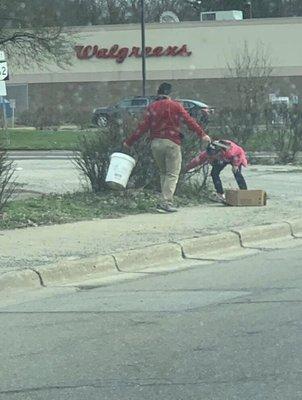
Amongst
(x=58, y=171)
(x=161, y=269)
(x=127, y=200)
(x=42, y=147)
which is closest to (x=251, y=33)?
(x=42, y=147)

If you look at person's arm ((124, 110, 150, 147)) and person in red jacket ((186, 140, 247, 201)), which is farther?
person in red jacket ((186, 140, 247, 201))

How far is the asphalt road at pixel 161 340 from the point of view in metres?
5.07

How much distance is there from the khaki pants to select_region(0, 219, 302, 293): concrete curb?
1.80 metres

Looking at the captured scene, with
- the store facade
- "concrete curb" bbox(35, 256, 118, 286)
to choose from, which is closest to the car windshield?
"concrete curb" bbox(35, 256, 118, 286)

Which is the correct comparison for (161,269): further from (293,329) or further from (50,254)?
(293,329)

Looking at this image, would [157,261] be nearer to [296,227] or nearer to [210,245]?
[210,245]

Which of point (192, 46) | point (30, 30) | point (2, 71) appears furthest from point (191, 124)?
point (192, 46)

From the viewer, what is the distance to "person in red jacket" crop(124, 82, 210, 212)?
11664 mm

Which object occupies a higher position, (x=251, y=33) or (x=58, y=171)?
(x=251, y=33)

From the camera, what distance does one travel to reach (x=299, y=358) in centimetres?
561

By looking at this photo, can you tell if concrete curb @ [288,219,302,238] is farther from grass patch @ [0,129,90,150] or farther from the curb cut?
grass patch @ [0,129,90,150]

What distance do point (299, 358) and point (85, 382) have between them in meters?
1.58

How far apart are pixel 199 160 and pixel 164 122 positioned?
51.2 inches

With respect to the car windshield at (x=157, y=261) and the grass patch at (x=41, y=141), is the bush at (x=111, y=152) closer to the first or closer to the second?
the car windshield at (x=157, y=261)
